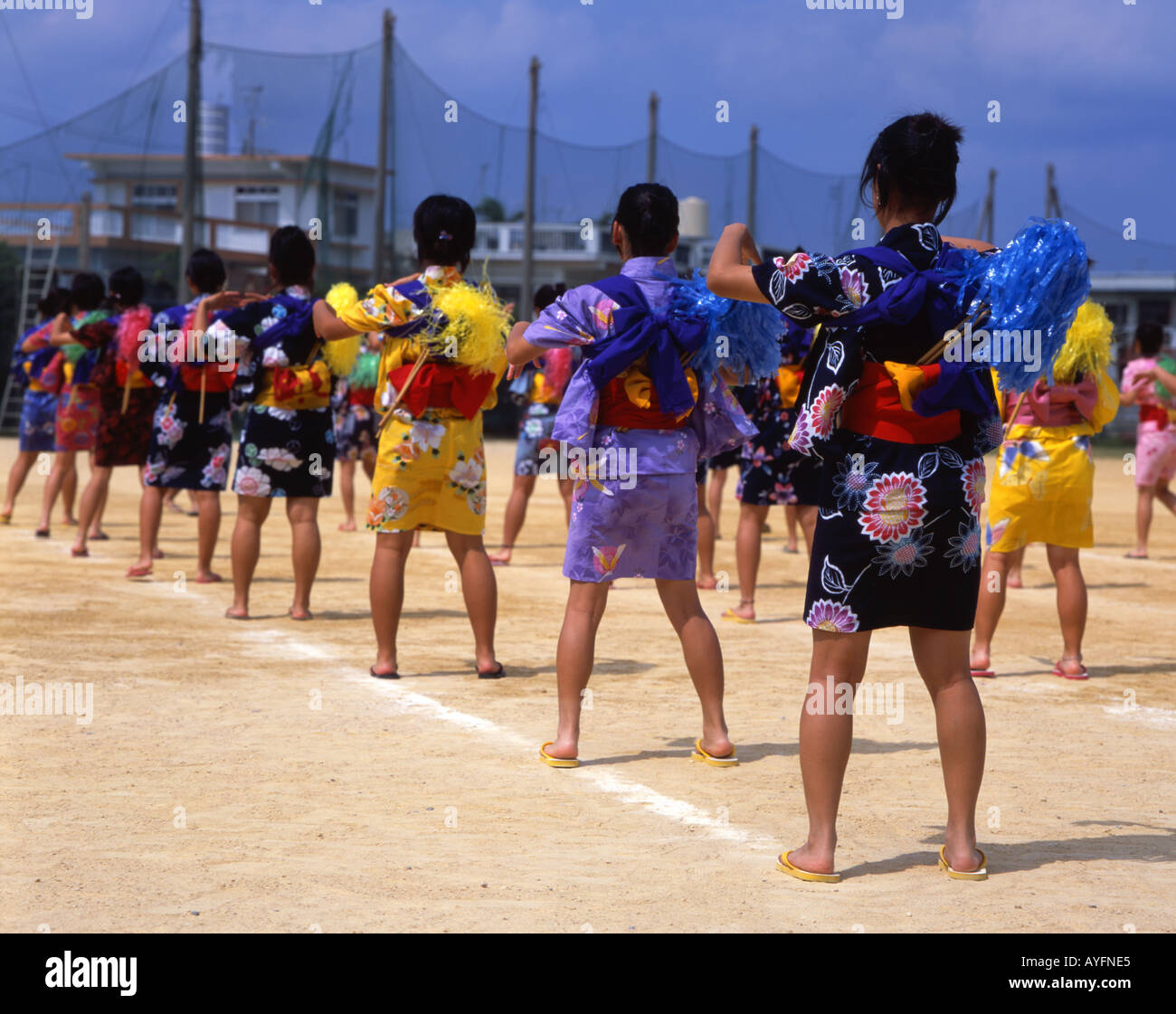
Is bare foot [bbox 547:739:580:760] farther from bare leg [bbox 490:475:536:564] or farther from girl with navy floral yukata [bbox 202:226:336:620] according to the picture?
bare leg [bbox 490:475:536:564]

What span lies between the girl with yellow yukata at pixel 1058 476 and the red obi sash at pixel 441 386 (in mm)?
2698

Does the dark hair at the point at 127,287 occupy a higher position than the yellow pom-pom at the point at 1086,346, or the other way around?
the dark hair at the point at 127,287

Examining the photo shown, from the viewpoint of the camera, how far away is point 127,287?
36.5ft

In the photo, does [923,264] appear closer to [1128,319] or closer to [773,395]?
[773,395]

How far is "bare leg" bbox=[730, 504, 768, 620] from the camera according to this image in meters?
9.27

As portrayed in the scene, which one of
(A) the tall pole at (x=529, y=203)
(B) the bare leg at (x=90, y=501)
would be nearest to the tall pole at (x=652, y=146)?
(A) the tall pole at (x=529, y=203)

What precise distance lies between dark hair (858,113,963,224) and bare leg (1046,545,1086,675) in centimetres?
367

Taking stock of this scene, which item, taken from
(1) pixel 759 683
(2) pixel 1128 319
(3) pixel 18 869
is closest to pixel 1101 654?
(1) pixel 759 683

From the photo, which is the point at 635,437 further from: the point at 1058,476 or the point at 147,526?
the point at 147,526

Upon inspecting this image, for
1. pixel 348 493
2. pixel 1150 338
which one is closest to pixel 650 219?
pixel 1150 338

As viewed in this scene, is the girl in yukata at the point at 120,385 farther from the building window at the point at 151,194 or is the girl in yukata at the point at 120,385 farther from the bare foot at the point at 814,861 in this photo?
the building window at the point at 151,194

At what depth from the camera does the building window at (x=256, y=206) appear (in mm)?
38938

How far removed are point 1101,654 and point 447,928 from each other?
19.1 feet

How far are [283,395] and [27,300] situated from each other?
834 inches
